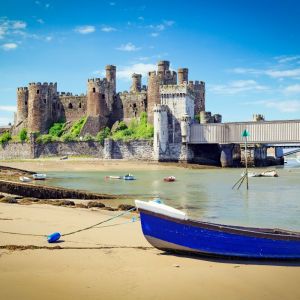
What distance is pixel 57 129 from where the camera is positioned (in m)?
70.5

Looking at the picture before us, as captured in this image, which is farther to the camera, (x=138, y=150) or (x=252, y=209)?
(x=138, y=150)

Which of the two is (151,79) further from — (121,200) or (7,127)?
(121,200)

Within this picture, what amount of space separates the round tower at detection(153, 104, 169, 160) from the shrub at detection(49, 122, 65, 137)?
1751 centimetres

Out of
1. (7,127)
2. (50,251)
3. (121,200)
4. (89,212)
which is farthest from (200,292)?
(7,127)

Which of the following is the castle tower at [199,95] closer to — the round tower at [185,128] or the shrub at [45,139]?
the round tower at [185,128]

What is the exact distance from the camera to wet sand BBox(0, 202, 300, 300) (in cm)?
762

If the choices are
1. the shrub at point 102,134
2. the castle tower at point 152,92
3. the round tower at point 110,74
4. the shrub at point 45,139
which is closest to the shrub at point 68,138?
the shrub at point 45,139

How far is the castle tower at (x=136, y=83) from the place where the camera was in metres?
71.1

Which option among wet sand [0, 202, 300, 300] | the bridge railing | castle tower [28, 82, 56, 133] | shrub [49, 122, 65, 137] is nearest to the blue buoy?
wet sand [0, 202, 300, 300]

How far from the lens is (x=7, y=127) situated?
262 ft

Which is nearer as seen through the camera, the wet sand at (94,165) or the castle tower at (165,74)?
the wet sand at (94,165)

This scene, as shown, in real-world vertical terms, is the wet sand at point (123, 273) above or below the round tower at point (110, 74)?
below

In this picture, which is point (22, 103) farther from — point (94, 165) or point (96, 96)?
point (94, 165)

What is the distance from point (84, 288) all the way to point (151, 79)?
57576 mm
